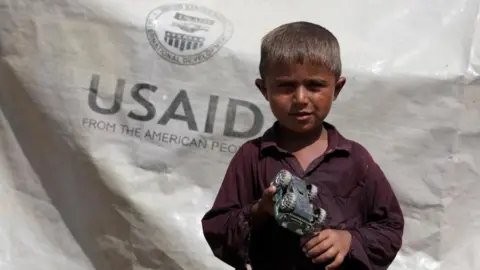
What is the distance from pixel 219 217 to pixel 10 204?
0.45 metres

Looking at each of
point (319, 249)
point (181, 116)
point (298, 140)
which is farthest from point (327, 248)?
point (181, 116)

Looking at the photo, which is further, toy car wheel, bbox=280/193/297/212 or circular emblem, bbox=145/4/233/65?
circular emblem, bbox=145/4/233/65

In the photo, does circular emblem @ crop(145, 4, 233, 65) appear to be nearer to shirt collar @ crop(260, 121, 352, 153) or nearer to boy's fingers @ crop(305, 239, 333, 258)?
shirt collar @ crop(260, 121, 352, 153)

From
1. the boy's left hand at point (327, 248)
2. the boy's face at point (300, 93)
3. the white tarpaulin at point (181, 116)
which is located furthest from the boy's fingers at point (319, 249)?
the white tarpaulin at point (181, 116)

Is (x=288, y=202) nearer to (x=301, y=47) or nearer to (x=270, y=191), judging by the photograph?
(x=270, y=191)

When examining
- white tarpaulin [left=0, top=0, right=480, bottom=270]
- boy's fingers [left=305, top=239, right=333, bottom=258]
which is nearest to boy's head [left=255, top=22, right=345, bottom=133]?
boy's fingers [left=305, top=239, right=333, bottom=258]

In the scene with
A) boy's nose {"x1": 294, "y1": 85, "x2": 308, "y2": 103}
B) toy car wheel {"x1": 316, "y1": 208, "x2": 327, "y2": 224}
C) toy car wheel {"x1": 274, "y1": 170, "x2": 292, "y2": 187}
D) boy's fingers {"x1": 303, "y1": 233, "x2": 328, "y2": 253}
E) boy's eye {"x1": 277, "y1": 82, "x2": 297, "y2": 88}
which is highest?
boy's eye {"x1": 277, "y1": 82, "x2": 297, "y2": 88}

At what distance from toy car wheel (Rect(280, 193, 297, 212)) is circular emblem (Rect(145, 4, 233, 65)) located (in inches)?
15.9

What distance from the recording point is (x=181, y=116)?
36.5 inches

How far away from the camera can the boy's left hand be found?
1.88 ft

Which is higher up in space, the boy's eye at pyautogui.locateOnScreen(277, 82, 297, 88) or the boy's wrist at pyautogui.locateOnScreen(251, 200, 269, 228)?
the boy's eye at pyautogui.locateOnScreen(277, 82, 297, 88)

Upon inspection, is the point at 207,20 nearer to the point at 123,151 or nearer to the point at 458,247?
the point at 123,151

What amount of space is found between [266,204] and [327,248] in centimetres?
6

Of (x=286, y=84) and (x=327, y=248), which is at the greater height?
(x=286, y=84)
